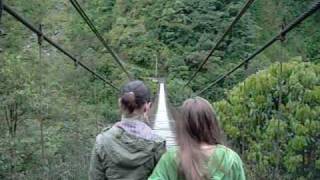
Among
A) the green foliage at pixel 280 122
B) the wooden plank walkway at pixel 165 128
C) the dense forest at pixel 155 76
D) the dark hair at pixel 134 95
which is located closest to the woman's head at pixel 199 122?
the wooden plank walkway at pixel 165 128

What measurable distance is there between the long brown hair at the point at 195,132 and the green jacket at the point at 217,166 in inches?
0.5

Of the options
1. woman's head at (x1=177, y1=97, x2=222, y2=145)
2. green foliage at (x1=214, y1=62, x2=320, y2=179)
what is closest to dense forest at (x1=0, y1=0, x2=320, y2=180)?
green foliage at (x1=214, y1=62, x2=320, y2=179)

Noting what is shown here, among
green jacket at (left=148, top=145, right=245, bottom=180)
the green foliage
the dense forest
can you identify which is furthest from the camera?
the dense forest

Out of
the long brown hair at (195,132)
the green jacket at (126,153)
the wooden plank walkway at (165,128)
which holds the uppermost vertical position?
the long brown hair at (195,132)

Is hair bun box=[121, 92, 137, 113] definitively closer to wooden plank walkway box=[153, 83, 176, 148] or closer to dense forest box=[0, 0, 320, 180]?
wooden plank walkway box=[153, 83, 176, 148]

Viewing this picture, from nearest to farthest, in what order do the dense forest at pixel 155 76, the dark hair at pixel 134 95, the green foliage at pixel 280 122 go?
the dark hair at pixel 134 95
the green foliage at pixel 280 122
the dense forest at pixel 155 76

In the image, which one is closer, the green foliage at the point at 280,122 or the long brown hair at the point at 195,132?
the long brown hair at the point at 195,132

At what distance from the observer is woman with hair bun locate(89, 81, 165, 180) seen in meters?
1.41

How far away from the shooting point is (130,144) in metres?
1.42

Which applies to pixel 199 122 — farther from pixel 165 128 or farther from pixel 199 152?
pixel 165 128

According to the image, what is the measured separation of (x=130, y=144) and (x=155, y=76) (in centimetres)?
1771

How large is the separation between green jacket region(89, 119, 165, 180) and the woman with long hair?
25cm

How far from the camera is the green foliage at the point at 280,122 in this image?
3.57m

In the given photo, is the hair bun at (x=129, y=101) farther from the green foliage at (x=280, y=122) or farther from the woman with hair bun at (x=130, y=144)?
the green foliage at (x=280, y=122)
